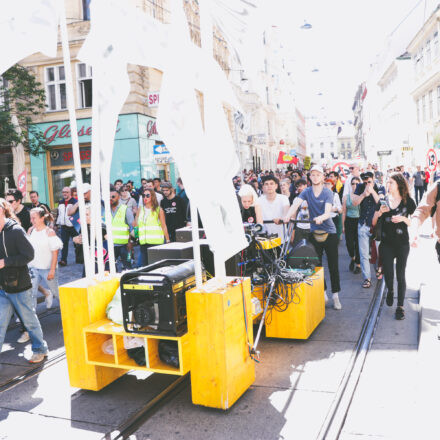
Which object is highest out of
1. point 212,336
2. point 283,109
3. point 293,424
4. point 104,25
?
point 283,109

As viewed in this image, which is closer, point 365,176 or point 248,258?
point 248,258

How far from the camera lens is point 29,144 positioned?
841 inches

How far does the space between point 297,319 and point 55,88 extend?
64.9ft

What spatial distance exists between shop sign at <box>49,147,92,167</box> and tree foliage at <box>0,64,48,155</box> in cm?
65

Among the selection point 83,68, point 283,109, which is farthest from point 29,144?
point 283,109

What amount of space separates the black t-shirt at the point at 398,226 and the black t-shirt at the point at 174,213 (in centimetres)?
449

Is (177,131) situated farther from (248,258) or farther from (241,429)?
(241,429)

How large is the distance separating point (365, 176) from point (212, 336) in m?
4.93

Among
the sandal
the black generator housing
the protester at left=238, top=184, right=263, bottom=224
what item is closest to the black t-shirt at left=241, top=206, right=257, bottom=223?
the protester at left=238, top=184, right=263, bottom=224

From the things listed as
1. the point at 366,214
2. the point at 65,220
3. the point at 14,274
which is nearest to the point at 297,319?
the point at 366,214

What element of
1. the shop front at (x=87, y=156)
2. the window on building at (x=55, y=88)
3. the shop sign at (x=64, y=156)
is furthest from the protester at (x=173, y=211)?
the window on building at (x=55, y=88)

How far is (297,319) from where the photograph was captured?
18.8 feet

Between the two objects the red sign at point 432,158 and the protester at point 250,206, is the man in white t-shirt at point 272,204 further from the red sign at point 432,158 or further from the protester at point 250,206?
the red sign at point 432,158

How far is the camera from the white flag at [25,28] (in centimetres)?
422
